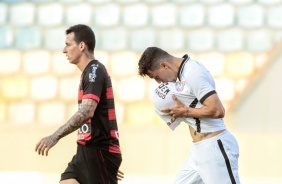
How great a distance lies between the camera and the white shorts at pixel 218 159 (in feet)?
13.1

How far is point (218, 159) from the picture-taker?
401 cm

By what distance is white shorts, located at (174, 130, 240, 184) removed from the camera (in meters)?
4.00

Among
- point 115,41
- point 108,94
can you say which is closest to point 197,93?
point 108,94

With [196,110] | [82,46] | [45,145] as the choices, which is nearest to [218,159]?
[196,110]

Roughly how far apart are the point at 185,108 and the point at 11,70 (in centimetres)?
597

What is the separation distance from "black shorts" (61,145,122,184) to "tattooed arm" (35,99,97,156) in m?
0.23

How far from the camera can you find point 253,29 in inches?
376

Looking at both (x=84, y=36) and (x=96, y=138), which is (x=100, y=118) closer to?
(x=96, y=138)

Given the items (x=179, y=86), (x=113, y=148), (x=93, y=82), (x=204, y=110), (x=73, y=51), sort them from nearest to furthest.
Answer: (x=204, y=110)
(x=179, y=86)
(x=93, y=82)
(x=113, y=148)
(x=73, y=51)

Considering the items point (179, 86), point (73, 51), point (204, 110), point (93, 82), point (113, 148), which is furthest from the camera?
point (73, 51)

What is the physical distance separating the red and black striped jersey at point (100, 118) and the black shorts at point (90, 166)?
31 mm

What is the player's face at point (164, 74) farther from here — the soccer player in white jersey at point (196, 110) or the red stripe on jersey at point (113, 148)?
the red stripe on jersey at point (113, 148)

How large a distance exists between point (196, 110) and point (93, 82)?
553 millimetres

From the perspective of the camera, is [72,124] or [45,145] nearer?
[45,145]
